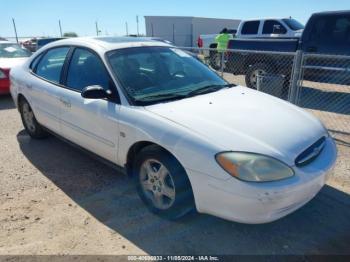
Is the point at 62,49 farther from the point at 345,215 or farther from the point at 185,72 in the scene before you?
the point at 345,215

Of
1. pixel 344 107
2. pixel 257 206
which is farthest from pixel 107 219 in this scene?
pixel 344 107

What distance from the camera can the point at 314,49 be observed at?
315 inches

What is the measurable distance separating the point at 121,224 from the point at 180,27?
32537 mm

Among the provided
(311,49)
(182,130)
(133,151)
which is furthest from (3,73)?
(311,49)

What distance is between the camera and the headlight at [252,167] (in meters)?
2.35

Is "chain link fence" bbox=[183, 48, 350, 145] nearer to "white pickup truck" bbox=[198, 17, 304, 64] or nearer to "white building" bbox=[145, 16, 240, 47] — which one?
"white pickup truck" bbox=[198, 17, 304, 64]

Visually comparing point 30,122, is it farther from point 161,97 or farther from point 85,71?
point 161,97

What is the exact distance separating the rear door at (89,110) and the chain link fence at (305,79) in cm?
305

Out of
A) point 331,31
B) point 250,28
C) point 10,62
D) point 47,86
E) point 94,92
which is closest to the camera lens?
point 94,92

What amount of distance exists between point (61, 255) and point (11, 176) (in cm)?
188

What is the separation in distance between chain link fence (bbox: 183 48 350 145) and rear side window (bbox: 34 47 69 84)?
2.88 meters

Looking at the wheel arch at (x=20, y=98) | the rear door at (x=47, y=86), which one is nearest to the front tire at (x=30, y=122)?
the wheel arch at (x=20, y=98)

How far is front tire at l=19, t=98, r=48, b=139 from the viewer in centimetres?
497

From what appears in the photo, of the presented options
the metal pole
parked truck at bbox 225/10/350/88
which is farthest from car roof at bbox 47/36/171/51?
parked truck at bbox 225/10/350/88
